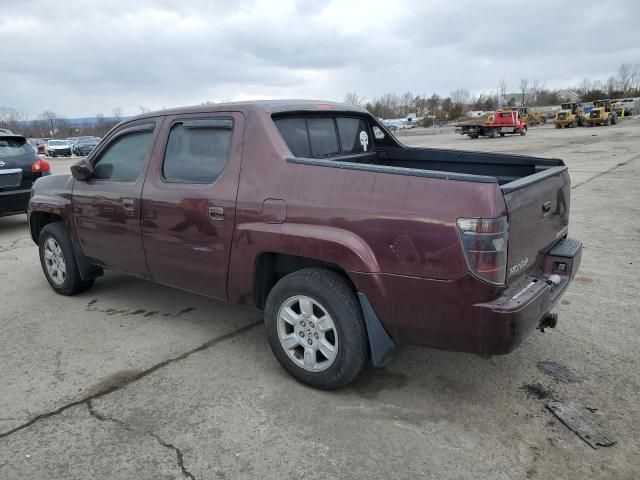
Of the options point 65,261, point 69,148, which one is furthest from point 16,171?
point 69,148

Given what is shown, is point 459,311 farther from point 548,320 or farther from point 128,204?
point 128,204

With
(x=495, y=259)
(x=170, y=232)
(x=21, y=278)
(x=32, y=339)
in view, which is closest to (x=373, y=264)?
(x=495, y=259)

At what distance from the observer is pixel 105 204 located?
438 cm

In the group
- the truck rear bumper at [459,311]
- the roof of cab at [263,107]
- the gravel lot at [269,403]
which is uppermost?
the roof of cab at [263,107]

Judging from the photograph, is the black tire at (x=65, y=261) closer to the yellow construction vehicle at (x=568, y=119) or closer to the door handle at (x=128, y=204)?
the door handle at (x=128, y=204)

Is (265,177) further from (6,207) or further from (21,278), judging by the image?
(6,207)

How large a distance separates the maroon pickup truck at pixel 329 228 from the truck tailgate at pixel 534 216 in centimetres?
1

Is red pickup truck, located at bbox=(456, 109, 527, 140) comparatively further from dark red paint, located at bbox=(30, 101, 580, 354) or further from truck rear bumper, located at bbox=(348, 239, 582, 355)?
truck rear bumper, located at bbox=(348, 239, 582, 355)

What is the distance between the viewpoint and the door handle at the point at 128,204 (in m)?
4.11

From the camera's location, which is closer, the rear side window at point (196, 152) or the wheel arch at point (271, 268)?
the wheel arch at point (271, 268)

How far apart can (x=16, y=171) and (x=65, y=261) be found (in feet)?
14.8

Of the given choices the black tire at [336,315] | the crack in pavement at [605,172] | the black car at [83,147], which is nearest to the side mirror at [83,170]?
the black tire at [336,315]

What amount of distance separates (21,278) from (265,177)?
13.8 ft

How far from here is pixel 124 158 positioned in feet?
14.4
